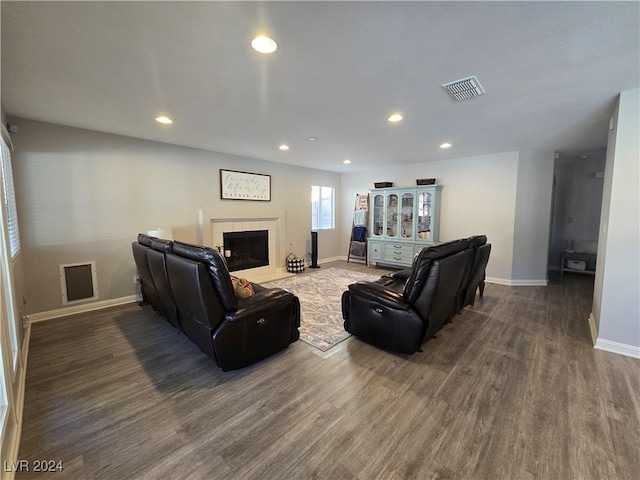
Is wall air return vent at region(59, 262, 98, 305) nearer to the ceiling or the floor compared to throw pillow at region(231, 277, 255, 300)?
nearer to the floor

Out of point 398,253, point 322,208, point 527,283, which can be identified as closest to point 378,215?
point 398,253

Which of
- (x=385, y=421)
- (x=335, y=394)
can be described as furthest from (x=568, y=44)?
(x=335, y=394)

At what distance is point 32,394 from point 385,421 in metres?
2.59

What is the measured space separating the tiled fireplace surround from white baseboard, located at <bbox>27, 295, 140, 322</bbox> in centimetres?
139

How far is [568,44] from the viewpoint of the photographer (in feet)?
5.68

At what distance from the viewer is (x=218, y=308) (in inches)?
83.7

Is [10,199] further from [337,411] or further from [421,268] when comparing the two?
[421,268]

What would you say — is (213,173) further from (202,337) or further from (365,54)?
(365,54)

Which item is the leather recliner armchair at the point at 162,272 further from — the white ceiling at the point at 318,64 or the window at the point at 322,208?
the window at the point at 322,208

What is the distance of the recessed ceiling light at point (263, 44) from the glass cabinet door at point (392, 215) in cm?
494

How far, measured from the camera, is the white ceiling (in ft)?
4.88

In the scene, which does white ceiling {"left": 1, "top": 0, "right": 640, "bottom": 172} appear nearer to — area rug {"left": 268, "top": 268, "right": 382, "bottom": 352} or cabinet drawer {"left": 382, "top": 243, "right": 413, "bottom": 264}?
area rug {"left": 268, "top": 268, "right": 382, "bottom": 352}

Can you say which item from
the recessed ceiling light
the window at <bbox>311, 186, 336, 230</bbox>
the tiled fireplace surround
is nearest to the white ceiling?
the recessed ceiling light

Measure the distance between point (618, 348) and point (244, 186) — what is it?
553cm
